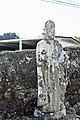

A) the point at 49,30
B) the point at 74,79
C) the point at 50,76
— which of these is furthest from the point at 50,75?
the point at 74,79

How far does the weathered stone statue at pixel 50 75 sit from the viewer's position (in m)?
5.16

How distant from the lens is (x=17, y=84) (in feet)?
20.3

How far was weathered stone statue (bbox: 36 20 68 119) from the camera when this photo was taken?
5160 millimetres

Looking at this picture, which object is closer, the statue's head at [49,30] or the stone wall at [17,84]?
the statue's head at [49,30]

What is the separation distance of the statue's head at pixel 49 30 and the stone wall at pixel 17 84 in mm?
1194

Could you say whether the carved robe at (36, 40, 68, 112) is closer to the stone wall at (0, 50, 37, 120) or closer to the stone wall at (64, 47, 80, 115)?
the stone wall at (0, 50, 37, 120)

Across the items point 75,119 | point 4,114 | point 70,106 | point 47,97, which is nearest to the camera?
point 47,97

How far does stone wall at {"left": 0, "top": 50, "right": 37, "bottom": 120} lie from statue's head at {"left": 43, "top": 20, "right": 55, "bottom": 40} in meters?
1.19

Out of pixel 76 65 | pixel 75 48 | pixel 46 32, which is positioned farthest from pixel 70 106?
pixel 46 32

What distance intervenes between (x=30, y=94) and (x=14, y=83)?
434 mm

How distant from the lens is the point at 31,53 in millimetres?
6383

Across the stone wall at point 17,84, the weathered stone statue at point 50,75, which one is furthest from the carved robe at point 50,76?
the stone wall at point 17,84

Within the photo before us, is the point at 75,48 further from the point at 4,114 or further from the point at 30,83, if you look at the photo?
the point at 4,114

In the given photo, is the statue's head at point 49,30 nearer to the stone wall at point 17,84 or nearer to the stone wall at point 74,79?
the stone wall at point 17,84
